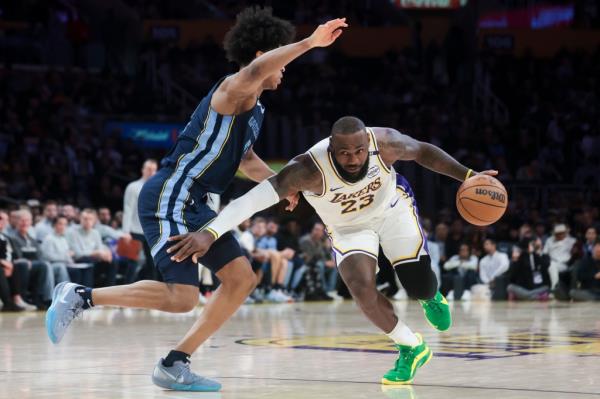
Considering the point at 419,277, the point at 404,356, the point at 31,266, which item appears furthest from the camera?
the point at 31,266

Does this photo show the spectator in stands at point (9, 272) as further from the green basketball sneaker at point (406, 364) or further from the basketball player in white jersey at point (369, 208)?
the green basketball sneaker at point (406, 364)

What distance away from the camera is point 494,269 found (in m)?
16.8

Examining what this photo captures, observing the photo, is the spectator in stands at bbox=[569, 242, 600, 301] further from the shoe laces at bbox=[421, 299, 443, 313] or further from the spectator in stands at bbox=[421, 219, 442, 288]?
the shoe laces at bbox=[421, 299, 443, 313]

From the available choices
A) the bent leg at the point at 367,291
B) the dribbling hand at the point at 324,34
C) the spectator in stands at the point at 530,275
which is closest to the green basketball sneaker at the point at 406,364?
the bent leg at the point at 367,291

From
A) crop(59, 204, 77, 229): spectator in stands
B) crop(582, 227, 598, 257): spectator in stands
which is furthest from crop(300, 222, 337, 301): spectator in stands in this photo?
crop(582, 227, 598, 257): spectator in stands

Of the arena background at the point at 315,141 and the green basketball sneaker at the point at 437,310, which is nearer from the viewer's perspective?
the green basketball sneaker at the point at 437,310

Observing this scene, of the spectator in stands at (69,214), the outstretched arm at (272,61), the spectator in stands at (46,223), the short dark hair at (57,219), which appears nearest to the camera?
the outstretched arm at (272,61)

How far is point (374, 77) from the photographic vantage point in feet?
83.4

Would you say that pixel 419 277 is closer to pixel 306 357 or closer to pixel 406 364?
pixel 406 364

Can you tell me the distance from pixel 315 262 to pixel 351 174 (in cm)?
1071

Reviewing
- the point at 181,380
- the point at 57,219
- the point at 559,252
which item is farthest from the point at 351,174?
the point at 559,252

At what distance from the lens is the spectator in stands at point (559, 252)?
1641cm

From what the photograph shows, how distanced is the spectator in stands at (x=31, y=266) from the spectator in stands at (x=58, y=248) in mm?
124

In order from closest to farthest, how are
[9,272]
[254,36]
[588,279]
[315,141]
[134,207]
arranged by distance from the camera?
[254,36] → [9,272] → [134,207] → [588,279] → [315,141]
